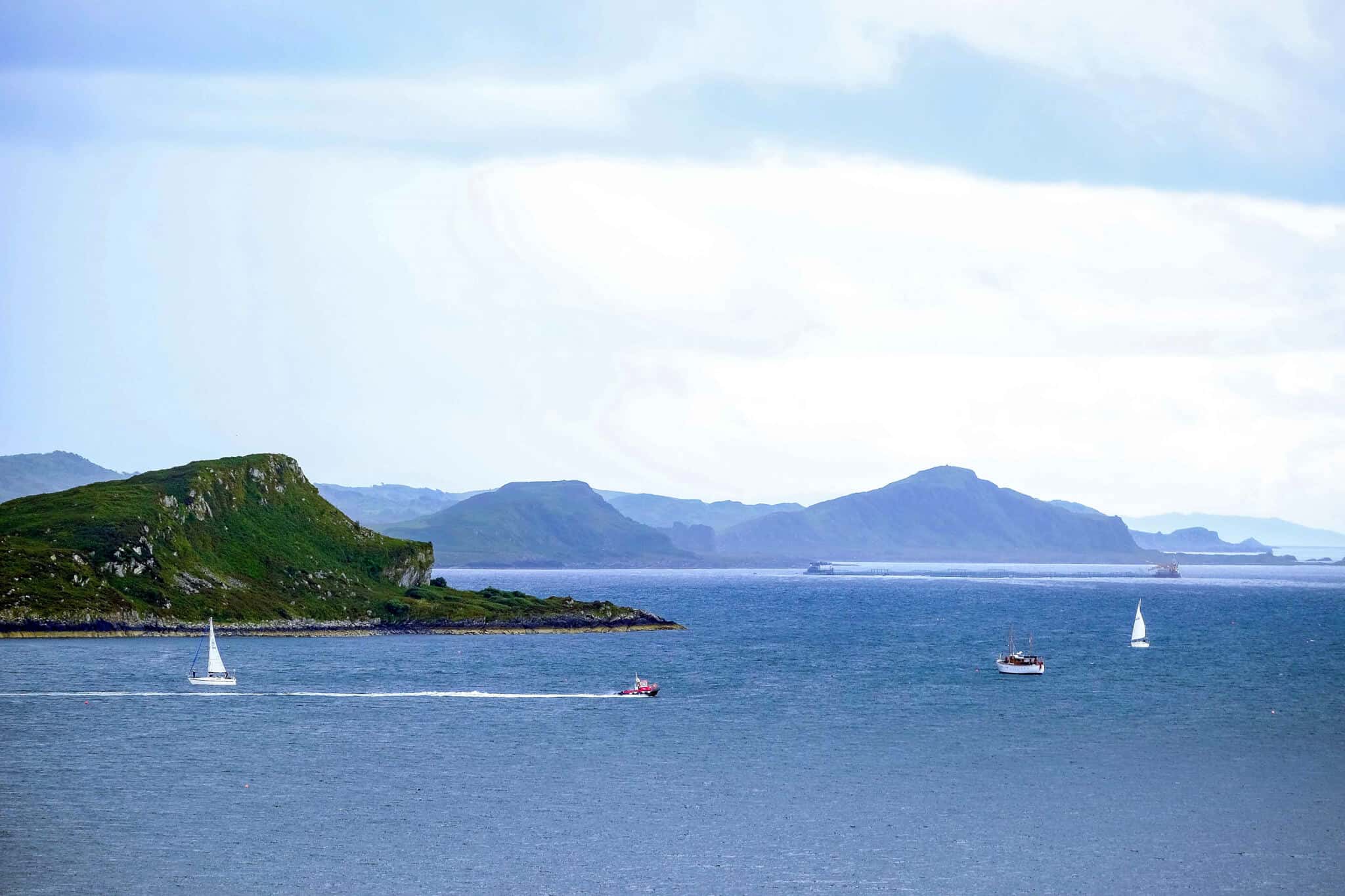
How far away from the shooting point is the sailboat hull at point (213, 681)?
134 m

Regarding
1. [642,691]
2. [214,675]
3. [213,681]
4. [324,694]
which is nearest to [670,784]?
[642,691]

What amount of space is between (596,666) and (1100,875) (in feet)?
340

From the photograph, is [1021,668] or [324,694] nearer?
[324,694]

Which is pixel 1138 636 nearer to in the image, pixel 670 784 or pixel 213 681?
pixel 213 681

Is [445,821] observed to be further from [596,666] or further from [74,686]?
[596,666]

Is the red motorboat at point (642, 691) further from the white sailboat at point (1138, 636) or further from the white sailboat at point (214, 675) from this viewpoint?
the white sailboat at point (1138, 636)

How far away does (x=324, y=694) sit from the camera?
127 m

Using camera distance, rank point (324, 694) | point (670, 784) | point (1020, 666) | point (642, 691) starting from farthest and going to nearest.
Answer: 1. point (1020, 666)
2. point (642, 691)
3. point (324, 694)
4. point (670, 784)

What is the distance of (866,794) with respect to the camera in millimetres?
78812

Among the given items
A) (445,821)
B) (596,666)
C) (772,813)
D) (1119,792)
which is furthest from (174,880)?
(596,666)

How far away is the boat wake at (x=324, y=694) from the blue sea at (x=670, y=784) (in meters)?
0.56

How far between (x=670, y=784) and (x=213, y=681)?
226ft

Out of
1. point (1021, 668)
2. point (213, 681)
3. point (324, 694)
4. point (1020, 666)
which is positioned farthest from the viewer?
point (1020, 666)

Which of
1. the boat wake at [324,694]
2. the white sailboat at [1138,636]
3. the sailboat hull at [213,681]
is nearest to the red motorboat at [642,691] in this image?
the boat wake at [324,694]
